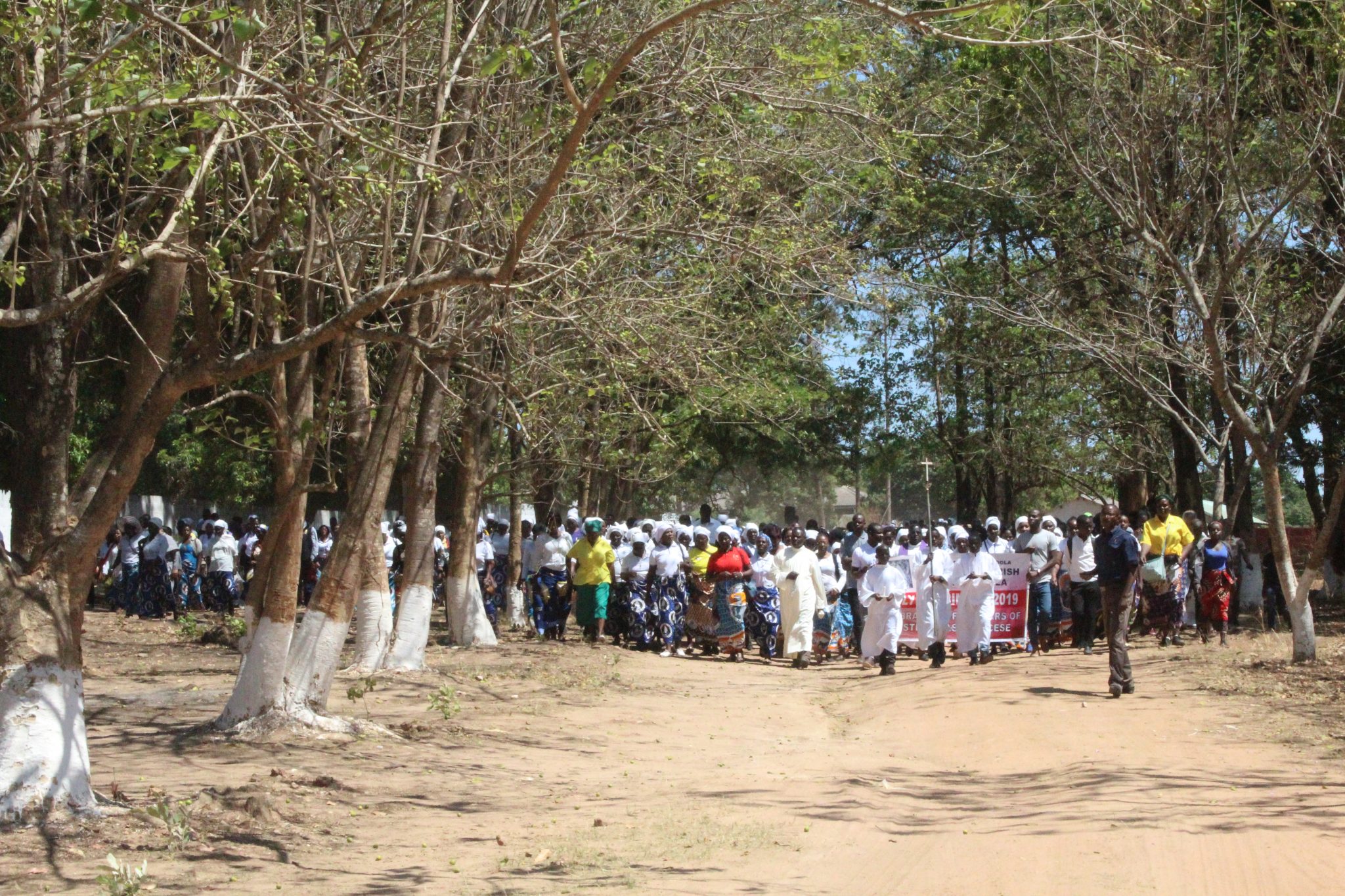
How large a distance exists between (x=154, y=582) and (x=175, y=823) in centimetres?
1769

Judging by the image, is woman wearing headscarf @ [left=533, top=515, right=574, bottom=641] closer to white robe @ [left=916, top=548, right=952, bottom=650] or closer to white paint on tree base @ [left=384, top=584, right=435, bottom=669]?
white robe @ [left=916, top=548, right=952, bottom=650]

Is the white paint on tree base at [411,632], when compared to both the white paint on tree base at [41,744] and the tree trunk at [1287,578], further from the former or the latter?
the tree trunk at [1287,578]

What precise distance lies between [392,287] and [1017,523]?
1346cm

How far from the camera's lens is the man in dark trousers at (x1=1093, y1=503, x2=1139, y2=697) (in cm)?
1235

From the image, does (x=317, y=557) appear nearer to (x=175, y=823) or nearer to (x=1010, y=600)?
(x=1010, y=600)

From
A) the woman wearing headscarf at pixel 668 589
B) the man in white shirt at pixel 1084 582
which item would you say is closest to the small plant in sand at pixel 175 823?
the woman wearing headscarf at pixel 668 589

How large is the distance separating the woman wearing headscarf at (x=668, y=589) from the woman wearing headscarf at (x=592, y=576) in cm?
60

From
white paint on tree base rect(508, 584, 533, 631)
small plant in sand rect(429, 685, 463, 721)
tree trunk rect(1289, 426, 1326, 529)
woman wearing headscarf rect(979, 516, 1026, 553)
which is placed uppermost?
tree trunk rect(1289, 426, 1326, 529)

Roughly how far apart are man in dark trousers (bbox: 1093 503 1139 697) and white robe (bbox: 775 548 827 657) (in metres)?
5.32

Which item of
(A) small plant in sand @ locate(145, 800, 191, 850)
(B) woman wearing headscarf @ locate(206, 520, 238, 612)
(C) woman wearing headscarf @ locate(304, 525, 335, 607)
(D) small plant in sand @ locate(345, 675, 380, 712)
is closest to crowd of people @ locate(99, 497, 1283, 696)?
(C) woman wearing headscarf @ locate(304, 525, 335, 607)

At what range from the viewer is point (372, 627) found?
13.8 m

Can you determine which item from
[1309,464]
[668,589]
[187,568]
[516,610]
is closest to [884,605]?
[668,589]

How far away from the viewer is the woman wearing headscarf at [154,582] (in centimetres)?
2325

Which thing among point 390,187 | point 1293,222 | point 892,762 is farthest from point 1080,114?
point 390,187
